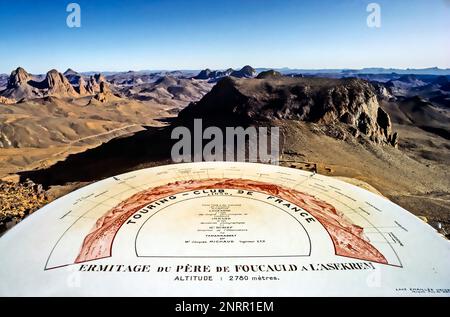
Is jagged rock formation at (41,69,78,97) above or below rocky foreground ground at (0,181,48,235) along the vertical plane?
above

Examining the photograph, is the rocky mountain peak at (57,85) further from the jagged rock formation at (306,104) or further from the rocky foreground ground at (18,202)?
the rocky foreground ground at (18,202)

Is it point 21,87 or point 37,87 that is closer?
point 21,87

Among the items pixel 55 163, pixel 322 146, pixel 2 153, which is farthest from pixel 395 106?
pixel 2 153

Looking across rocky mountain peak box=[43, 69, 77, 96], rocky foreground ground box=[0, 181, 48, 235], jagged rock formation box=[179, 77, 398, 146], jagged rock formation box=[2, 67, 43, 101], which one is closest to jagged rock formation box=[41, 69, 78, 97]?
rocky mountain peak box=[43, 69, 77, 96]

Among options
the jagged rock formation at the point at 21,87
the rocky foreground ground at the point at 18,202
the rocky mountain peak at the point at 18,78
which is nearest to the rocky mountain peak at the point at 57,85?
the jagged rock formation at the point at 21,87

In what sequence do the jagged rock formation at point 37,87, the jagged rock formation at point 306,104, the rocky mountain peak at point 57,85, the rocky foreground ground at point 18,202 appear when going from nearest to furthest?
the rocky foreground ground at point 18,202 < the jagged rock formation at point 306,104 < the rocky mountain peak at point 57,85 < the jagged rock formation at point 37,87

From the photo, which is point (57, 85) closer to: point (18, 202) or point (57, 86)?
point (57, 86)

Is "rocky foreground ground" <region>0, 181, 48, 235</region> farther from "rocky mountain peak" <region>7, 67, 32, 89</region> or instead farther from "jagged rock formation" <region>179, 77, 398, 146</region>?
"rocky mountain peak" <region>7, 67, 32, 89</region>

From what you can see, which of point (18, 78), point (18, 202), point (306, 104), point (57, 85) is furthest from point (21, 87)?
point (18, 202)
